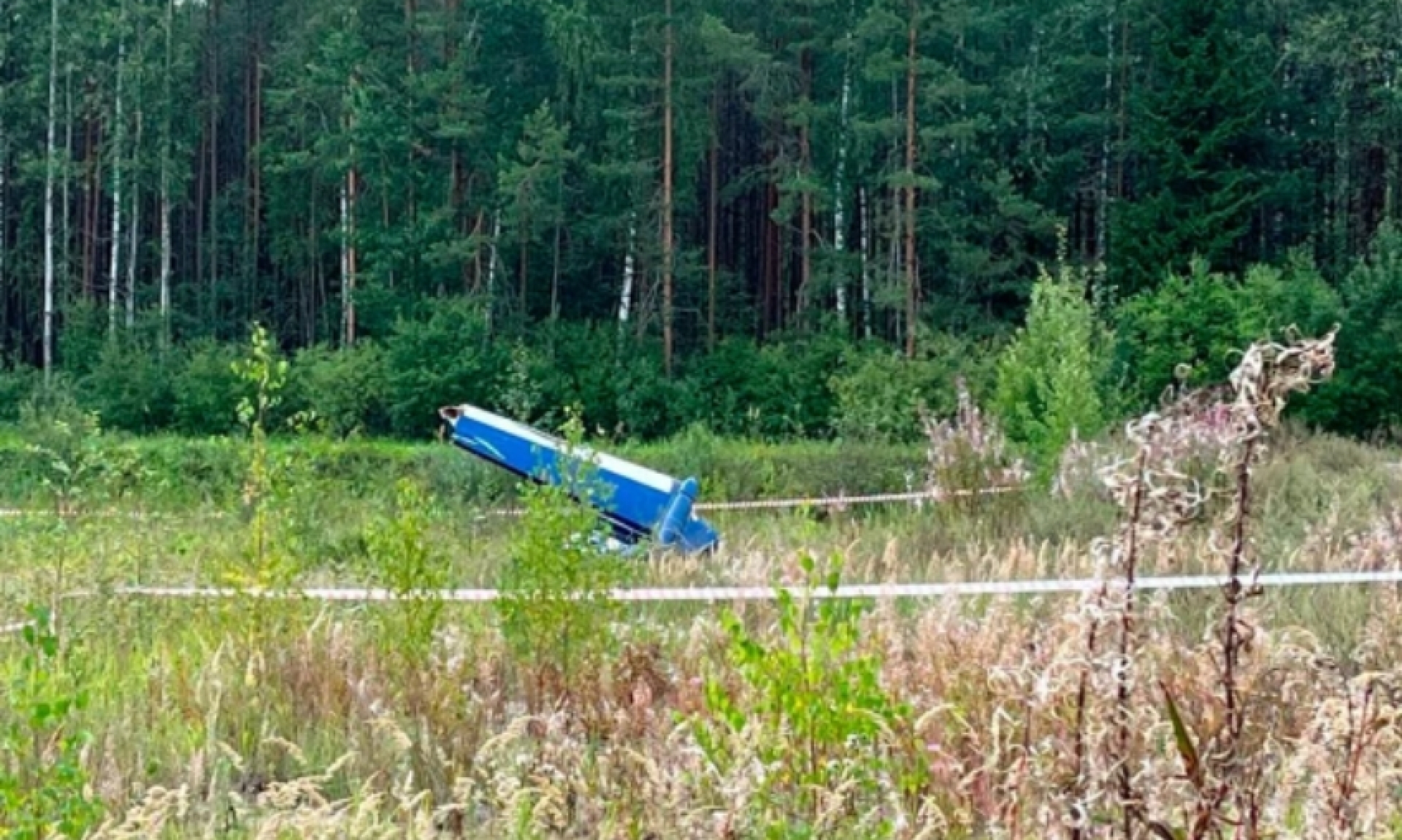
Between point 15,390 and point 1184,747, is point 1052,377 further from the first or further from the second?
point 15,390

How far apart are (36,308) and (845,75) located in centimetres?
2450

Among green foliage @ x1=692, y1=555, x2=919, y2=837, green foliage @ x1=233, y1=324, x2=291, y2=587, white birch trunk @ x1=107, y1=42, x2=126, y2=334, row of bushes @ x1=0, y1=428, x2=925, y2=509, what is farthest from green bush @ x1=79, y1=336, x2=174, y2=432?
green foliage @ x1=692, y1=555, x2=919, y2=837

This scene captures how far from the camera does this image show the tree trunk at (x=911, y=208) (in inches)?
1212

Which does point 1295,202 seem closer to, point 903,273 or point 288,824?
point 903,273

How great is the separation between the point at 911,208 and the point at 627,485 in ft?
71.4

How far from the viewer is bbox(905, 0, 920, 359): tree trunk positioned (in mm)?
30797

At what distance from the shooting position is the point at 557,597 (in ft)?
15.7

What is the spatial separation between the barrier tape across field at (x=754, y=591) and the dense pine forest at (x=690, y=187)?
19.7m

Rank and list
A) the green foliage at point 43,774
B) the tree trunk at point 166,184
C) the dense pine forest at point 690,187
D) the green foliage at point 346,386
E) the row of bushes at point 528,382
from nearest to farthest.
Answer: the green foliage at point 43,774
the row of bushes at point 528,382
the green foliage at point 346,386
the dense pine forest at point 690,187
the tree trunk at point 166,184

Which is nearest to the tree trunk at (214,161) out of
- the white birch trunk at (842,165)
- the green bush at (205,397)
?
the green bush at (205,397)

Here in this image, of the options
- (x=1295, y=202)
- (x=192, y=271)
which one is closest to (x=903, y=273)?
(x=1295, y=202)

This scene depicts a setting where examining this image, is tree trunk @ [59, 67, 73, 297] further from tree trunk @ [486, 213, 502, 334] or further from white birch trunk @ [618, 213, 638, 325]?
white birch trunk @ [618, 213, 638, 325]

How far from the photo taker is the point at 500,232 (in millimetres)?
33969

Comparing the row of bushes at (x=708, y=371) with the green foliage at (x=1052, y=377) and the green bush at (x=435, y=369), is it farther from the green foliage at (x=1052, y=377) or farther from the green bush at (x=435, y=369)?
the green foliage at (x=1052, y=377)
